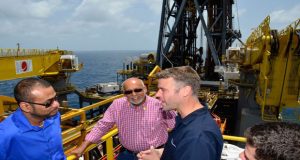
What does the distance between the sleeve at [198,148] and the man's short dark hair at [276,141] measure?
462 millimetres

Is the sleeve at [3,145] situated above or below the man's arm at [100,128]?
above

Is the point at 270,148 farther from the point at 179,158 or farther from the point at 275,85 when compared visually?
the point at 275,85

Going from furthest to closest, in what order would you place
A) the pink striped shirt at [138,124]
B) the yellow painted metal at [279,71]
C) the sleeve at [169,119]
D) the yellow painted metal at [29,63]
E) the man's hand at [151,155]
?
1. the yellow painted metal at [29,63]
2. the yellow painted metal at [279,71]
3. the sleeve at [169,119]
4. the pink striped shirt at [138,124]
5. the man's hand at [151,155]

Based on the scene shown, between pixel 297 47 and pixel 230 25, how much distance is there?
2593cm

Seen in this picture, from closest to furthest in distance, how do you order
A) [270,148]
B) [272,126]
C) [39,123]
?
[270,148], [272,126], [39,123]

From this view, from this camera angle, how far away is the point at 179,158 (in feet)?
7.50

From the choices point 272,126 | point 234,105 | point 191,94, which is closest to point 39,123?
point 191,94

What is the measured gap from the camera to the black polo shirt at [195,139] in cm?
220

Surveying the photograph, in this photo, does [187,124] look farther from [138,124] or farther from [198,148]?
[138,124]

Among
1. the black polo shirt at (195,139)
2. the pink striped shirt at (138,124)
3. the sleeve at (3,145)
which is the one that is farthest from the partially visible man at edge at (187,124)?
the sleeve at (3,145)

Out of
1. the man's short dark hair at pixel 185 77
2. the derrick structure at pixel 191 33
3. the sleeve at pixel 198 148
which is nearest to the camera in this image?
the sleeve at pixel 198 148

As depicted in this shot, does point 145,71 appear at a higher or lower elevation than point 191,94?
lower

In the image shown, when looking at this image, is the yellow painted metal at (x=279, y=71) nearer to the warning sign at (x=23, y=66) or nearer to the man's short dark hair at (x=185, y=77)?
the man's short dark hair at (x=185, y=77)

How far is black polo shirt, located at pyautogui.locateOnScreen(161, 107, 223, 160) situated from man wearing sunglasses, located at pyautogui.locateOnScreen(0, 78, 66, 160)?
5.27 ft
